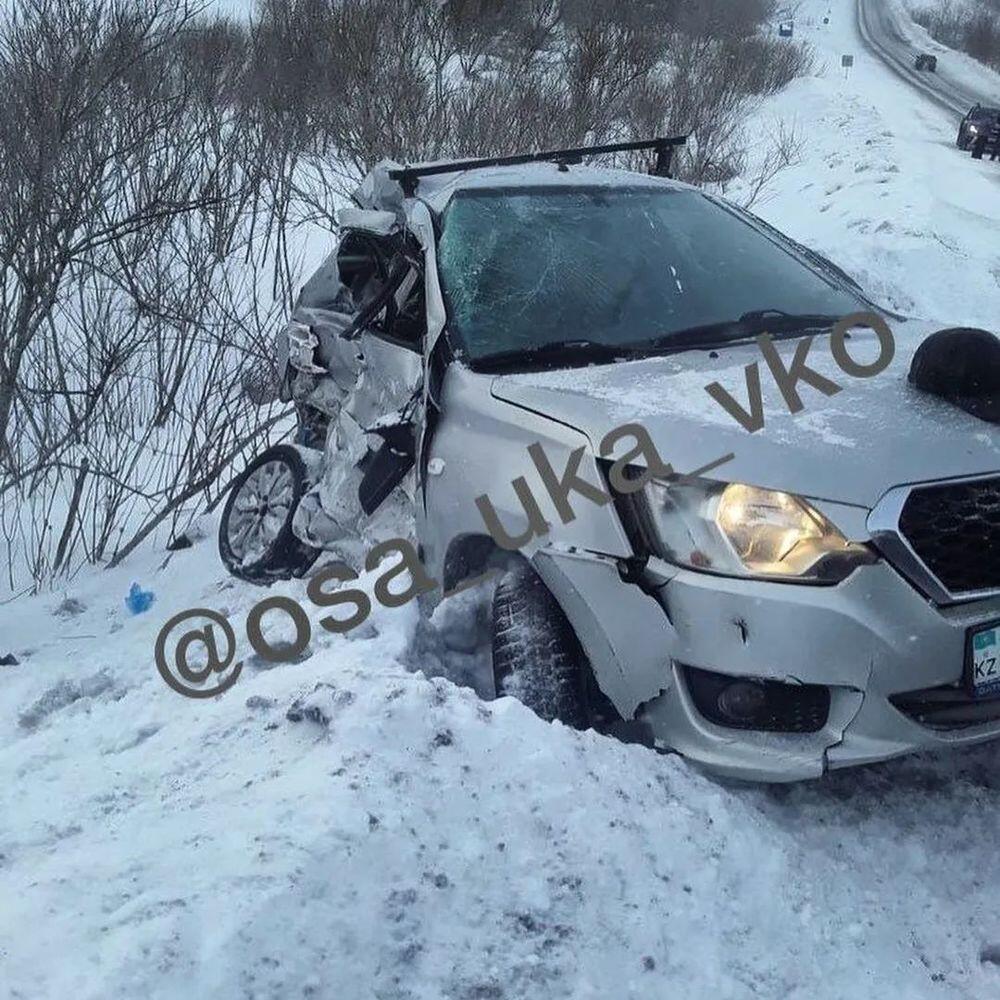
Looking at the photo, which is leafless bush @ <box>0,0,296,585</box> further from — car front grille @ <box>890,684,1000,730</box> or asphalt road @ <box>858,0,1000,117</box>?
asphalt road @ <box>858,0,1000,117</box>

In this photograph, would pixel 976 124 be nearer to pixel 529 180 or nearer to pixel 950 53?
pixel 529 180

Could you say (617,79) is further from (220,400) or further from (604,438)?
(604,438)

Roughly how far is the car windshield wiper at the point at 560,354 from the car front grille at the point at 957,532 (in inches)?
40.1

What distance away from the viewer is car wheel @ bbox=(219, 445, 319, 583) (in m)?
4.34

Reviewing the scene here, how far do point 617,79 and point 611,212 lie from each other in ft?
28.0

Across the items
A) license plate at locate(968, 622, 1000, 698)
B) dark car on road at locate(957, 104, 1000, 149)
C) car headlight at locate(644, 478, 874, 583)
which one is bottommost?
dark car on road at locate(957, 104, 1000, 149)

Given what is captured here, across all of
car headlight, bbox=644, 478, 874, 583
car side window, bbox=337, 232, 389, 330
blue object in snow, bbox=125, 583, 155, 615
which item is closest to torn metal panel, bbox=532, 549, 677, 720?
car headlight, bbox=644, 478, 874, 583

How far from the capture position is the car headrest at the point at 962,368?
2.57m

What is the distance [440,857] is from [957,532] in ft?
4.37

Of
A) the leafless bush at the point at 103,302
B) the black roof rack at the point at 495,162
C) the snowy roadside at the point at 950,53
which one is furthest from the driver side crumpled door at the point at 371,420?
the snowy roadside at the point at 950,53

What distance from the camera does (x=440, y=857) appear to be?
213cm

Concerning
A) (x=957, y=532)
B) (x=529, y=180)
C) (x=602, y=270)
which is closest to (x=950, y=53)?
(x=529, y=180)

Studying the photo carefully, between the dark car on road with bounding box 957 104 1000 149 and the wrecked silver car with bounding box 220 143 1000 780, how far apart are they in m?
21.9

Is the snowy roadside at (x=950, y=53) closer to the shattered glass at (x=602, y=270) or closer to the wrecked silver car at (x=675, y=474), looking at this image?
the shattered glass at (x=602, y=270)
